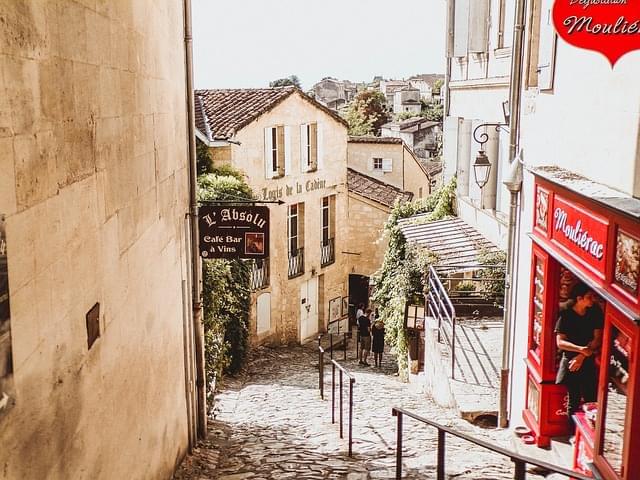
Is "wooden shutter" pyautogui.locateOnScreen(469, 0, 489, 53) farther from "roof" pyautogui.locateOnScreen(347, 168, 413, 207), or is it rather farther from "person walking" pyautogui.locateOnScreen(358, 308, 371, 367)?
"roof" pyautogui.locateOnScreen(347, 168, 413, 207)

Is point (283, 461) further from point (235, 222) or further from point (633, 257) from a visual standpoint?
point (633, 257)

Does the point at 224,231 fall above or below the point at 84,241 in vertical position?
below

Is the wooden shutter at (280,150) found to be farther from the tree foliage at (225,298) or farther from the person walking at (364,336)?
the person walking at (364,336)

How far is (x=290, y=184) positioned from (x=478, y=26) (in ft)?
32.9

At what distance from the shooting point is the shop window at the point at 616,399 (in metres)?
5.70

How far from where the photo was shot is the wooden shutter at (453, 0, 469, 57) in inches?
554

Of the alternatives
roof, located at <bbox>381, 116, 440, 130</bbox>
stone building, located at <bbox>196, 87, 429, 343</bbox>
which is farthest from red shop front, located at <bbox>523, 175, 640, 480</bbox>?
roof, located at <bbox>381, 116, 440, 130</bbox>

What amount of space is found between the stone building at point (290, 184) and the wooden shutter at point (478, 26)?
772cm

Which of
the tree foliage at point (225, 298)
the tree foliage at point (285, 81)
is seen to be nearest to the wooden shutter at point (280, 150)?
the tree foliage at point (225, 298)

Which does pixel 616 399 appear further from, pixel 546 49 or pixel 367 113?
pixel 367 113

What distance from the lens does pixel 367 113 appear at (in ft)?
179

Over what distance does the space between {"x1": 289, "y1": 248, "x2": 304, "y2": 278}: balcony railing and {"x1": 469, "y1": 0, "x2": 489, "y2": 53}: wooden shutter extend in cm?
1084

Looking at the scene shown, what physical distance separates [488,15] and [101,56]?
10.6m

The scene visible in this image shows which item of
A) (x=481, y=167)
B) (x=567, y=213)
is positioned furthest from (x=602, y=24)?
(x=481, y=167)
